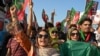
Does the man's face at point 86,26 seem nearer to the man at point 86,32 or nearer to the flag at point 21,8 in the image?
the man at point 86,32

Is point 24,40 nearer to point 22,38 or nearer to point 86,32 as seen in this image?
point 22,38

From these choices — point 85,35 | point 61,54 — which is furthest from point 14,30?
point 85,35

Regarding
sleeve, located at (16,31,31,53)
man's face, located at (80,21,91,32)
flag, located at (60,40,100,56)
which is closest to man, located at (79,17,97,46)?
man's face, located at (80,21,91,32)

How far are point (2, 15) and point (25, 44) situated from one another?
14.8 feet

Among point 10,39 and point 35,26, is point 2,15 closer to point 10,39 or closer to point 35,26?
point 35,26

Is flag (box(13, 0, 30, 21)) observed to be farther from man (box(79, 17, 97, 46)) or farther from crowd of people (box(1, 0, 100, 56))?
man (box(79, 17, 97, 46))

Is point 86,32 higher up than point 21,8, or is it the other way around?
point 21,8

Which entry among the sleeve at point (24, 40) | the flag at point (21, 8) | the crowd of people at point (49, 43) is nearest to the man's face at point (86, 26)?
the crowd of people at point (49, 43)

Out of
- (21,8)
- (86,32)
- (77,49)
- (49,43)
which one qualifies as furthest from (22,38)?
(21,8)

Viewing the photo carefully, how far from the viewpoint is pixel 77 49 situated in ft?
21.5

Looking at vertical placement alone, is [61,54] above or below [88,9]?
below

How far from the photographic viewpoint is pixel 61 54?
6.58 meters

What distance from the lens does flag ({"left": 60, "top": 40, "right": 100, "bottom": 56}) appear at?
653cm

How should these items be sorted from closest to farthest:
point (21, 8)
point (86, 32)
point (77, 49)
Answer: point (77, 49)
point (86, 32)
point (21, 8)
